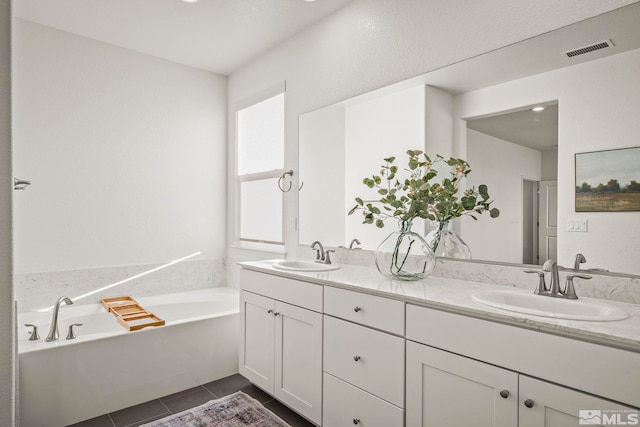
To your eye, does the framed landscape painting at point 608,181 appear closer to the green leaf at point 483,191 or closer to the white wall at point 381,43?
the green leaf at point 483,191

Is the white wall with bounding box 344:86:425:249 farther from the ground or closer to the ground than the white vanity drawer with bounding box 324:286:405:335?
farther from the ground

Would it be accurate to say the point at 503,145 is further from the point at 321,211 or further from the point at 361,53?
the point at 321,211

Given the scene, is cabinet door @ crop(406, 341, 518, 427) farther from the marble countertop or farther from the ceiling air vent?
the ceiling air vent

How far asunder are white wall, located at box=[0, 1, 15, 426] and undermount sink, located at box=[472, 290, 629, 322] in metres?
1.70

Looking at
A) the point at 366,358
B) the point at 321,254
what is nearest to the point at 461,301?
the point at 366,358

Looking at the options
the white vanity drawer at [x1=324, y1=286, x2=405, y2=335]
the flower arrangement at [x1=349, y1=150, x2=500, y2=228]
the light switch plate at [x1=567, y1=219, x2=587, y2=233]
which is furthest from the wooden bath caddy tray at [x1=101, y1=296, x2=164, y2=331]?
the light switch plate at [x1=567, y1=219, x2=587, y2=233]

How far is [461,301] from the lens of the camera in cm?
141

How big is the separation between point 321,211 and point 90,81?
2.19 meters

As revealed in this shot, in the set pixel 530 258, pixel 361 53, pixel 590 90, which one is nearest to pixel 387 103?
pixel 361 53

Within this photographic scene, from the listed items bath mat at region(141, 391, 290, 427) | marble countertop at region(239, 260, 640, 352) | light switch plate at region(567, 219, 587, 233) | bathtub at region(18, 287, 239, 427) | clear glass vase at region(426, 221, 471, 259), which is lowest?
bath mat at region(141, 391, 290, 427)

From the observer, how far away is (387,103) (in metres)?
2.29

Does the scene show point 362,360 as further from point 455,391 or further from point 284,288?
point 284,288

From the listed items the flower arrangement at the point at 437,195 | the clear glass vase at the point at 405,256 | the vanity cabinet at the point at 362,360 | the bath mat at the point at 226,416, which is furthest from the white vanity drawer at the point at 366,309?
the bath mat at the point at 226,416

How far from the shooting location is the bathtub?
205 cm
